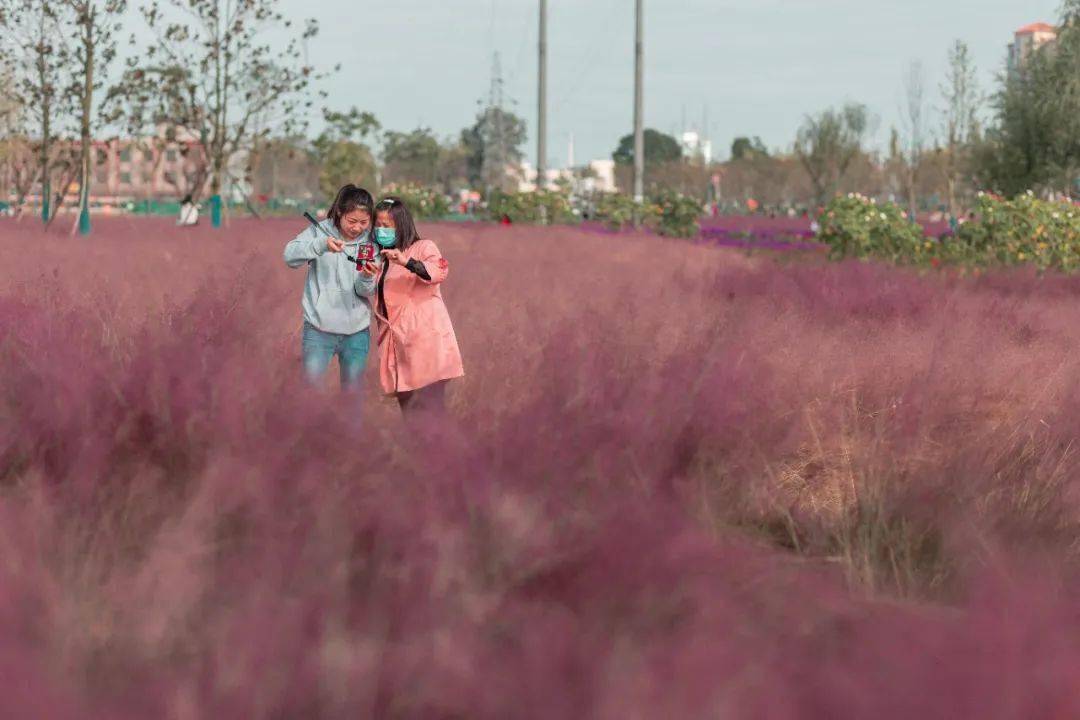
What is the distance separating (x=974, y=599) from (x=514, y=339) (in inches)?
180

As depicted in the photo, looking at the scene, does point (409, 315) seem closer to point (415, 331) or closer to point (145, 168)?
point (415, 331)

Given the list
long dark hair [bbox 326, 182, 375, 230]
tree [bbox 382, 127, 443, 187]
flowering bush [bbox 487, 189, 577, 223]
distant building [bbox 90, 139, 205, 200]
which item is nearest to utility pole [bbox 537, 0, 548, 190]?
flowering bush [bbox 487, 189, 577, 223]

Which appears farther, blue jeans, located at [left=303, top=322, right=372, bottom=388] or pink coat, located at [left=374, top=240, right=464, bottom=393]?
blue jeans, located at [left=303, top=322, right=372, bottom=388]

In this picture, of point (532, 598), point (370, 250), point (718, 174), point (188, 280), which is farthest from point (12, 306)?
point (718, 174)

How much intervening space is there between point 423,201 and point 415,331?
3058 centimetres

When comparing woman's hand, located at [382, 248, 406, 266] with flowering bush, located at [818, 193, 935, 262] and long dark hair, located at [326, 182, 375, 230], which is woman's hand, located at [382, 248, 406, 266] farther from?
Answer: flowering bush, located at [818, 193, 935, 262]

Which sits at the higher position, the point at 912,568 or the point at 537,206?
the point at 537,206

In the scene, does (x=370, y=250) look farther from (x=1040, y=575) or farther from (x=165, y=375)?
(x=1040, y=575)

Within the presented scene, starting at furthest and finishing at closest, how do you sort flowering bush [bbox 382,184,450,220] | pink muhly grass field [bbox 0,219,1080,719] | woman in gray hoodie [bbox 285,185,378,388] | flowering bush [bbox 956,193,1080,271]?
flowering bush [bbox 382,184,450,220]
flowering bush [bbox 956,193,1080,271]
woman in gray hoodie [bbox 285,185,378,388]
pink muhly grass field [bbox 0,219,1080,719]

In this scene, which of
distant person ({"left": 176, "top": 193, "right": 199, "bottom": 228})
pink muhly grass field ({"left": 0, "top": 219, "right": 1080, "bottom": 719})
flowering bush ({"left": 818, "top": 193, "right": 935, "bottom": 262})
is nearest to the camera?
pink muhly grass field ({"left": 0, "top": 219, "right": 1080, "bottom": 719})

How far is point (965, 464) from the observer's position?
4.30 metres

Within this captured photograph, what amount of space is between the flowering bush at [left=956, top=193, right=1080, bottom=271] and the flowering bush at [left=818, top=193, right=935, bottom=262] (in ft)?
4.06

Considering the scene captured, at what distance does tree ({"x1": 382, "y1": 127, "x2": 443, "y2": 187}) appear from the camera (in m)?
98.9

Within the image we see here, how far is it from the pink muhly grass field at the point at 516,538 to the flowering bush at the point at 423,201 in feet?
99.8
